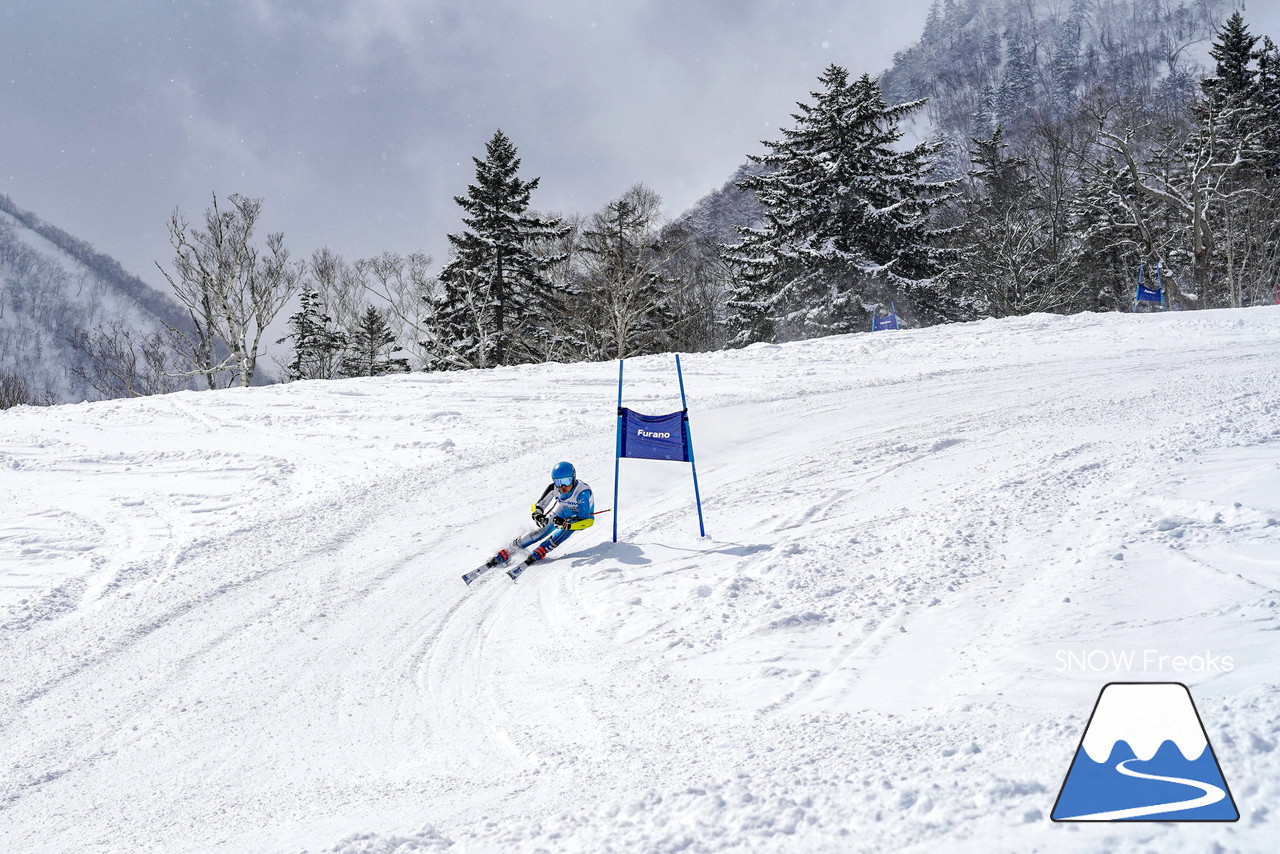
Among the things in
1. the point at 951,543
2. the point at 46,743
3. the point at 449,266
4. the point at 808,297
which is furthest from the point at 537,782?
the point at 449,266

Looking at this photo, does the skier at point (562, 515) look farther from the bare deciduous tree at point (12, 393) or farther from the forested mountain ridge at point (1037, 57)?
the forested mountain ridge at point (1037, 57)

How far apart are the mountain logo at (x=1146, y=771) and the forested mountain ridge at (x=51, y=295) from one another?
13402 centimetres

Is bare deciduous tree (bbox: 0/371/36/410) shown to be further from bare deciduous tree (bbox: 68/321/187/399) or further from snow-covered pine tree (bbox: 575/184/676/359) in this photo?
snow-covered pine tree (bbox: 575/184/676/359)

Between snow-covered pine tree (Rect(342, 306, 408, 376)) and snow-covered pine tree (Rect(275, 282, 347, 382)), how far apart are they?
1.11 meters

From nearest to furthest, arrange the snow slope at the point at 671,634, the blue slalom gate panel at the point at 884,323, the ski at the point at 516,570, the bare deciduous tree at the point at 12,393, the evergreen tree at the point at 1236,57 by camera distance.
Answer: the snow slope at the point at 671,634
the ski at the point at 516,570
the blue slalom gate panel at the point at 884,323
the evergreen tree at the point at 1236,57
the bare deciduous tree at the point at 12,393

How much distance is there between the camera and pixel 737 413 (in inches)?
479

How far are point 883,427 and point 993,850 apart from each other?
8434 mm

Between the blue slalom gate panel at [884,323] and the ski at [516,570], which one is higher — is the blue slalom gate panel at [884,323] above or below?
above

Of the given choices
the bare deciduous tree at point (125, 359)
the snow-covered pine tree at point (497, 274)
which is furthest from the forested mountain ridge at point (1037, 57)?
the bare deciduous tree at point (125, 359)

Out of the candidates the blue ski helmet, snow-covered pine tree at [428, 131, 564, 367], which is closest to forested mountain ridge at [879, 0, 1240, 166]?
snow-covered pine tree at [428, 131, 564, 367]

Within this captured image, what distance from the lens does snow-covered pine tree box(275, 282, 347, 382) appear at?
131 feet

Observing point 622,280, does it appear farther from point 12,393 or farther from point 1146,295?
point 12,393

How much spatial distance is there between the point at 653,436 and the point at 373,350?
122 feet

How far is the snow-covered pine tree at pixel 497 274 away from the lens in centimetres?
3117
